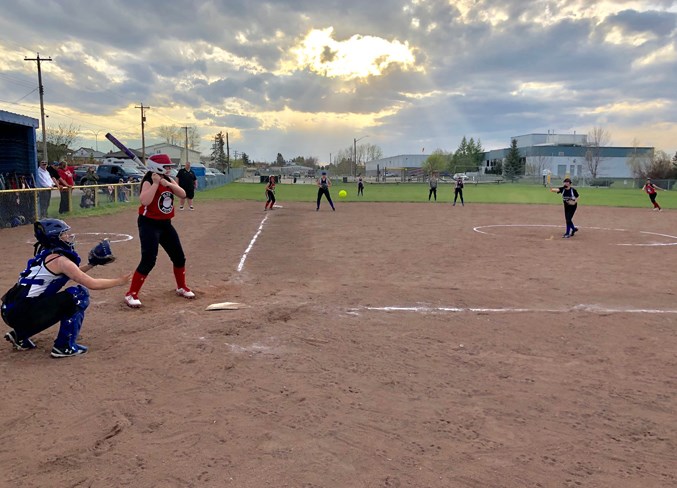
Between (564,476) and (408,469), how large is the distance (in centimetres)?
101

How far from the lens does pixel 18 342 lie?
5.43m

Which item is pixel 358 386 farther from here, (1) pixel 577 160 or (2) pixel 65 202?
(1) pixel 577 160

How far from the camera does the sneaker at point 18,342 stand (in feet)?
17.7

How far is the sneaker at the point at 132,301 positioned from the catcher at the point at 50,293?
1803 millimetres

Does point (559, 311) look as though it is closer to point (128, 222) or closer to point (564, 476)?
point (564, 476)

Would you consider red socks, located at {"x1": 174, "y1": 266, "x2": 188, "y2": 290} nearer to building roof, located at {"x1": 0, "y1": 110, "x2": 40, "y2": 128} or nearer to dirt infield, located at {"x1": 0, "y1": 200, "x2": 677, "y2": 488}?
dirt infield, located at {"x1": 0, "y1": 200, "x2": 677, "y2": 488}

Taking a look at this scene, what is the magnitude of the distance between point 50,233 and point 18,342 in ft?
4.31

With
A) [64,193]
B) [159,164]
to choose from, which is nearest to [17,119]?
[64,193]

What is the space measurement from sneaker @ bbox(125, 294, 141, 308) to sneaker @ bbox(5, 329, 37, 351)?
5.60 feet

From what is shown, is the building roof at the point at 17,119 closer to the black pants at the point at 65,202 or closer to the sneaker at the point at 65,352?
the black pants at the point at 65,202

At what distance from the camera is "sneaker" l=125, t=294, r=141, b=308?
718 cm

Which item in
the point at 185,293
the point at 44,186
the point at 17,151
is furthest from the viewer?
the point at 17,151

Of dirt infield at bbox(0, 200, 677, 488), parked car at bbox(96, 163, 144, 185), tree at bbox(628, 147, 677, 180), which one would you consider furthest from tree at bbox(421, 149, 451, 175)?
dirt infield at bbox(0, 200, 677, 488)

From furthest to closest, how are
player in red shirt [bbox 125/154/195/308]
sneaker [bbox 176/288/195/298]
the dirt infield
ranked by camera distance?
1. sneaker [bbox 176/288/195/298]
2. player in red shirt [bbox 125/154/195/308]
3. the dirt infield
